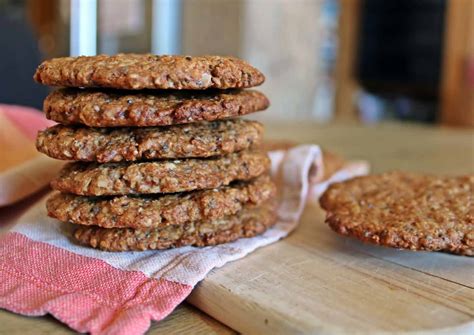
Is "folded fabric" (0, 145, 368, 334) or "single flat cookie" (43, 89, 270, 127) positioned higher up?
"single flat cookie" (43, 89, 270, 127)

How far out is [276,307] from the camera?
72 centimetres

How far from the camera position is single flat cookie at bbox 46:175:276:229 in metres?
0.86

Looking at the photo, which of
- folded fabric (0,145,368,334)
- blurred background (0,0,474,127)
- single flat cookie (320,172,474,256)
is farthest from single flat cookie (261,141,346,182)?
blurred background (0,0,474,127)

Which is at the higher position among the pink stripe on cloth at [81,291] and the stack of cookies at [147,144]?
the stack of cookies at [147,144]

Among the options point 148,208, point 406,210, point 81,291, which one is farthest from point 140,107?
point 406,210

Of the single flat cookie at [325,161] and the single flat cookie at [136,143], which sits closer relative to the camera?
the single flat cookie at [136,143]

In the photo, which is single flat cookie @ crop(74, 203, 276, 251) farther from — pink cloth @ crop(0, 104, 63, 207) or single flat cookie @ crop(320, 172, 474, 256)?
Result: pink cloth @ crop(0, 104, 63, 207)

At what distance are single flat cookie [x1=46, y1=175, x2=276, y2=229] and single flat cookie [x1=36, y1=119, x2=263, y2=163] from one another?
0.23 feet

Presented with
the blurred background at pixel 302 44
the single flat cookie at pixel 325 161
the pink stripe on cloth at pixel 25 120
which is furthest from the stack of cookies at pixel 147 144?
the blurred background at pixel 302 44

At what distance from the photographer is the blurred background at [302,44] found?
3.39 meters

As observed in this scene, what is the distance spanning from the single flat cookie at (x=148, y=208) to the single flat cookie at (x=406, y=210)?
0.20 metres

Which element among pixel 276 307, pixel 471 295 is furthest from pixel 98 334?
pixel 471 295

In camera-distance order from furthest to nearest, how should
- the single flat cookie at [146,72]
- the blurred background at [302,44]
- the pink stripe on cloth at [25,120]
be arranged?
the blurred background at [302,44] → the pink stripe on cloth at [25,120] → the single flat cookie at [146,72]

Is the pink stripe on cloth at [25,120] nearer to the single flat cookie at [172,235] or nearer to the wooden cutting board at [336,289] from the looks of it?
the single flat cookie at [172,235]
